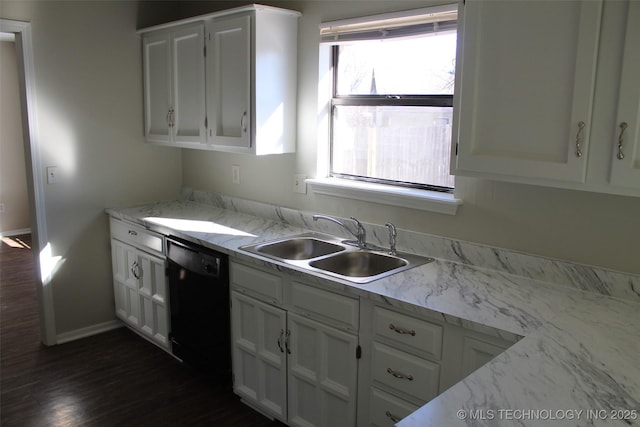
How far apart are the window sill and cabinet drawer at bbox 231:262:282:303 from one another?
0.66 meters

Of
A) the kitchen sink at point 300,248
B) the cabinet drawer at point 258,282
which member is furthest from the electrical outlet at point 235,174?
the cabinet drawer at point 258,282

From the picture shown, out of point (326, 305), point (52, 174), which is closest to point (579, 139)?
point (326, 305)

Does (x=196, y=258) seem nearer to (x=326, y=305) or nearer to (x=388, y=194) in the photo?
(x=326, y=305)

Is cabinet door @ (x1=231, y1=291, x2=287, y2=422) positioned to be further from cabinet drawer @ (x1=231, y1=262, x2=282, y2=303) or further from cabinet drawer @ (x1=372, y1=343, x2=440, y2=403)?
cabinet drawer @ (x1=372, y1=343, x2=440, y2=403)

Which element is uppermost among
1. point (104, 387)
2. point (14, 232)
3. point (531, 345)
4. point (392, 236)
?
point (392, 236)

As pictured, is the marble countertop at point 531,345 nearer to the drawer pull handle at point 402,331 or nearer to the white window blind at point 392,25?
the drawer pull handle at point 402,331

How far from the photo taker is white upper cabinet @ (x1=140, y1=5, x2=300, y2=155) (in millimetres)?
2984

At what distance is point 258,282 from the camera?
2.64m

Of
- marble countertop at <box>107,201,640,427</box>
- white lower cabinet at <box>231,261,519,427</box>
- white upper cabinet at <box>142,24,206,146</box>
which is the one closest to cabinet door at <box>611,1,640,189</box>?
marble countertop at <box>107,201,640,427</box>

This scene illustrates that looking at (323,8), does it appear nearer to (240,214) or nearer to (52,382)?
(240,214)

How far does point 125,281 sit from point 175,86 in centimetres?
135

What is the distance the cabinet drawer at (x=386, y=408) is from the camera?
209 cm

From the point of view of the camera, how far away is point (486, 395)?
1.34 m

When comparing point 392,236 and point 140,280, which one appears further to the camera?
point 140,280
